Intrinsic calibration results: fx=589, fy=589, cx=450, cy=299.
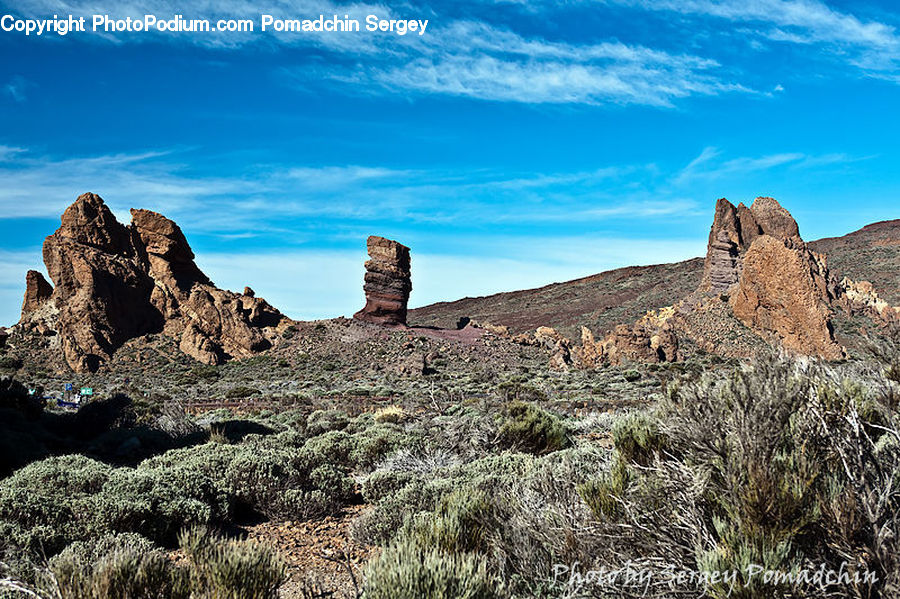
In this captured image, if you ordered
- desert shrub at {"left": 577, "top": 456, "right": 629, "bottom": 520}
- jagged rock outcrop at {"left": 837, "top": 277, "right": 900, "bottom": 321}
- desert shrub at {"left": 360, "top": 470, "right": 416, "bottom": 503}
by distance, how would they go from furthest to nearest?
jagged rock outcrop at {"left": 837, "top": 277, "right": 900, "bottom": 321}, desert shrub at {"left": 360, "top": 470, "right": 416, "bottom": 503}, desert shrub at {"left": 577, "top": 456, "right": 629, "bottom": 520}

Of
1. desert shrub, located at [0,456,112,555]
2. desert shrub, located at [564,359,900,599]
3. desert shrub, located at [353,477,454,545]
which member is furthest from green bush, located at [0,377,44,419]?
desert shrub, located at [564,359,900,599]

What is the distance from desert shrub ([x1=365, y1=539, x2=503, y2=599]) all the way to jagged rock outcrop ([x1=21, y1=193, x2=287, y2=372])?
39.6m

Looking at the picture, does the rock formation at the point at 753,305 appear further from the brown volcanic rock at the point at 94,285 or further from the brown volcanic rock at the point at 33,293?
the brown volcanic rock at the point at 33,293

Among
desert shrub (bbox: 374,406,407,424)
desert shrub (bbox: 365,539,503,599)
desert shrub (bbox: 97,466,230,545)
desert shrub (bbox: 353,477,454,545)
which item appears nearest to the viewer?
desert shrub (bbox: 365,539,503,599)

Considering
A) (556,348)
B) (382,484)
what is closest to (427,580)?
(382,484)

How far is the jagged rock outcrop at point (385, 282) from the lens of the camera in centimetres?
4803

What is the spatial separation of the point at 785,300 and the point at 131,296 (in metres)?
41.4

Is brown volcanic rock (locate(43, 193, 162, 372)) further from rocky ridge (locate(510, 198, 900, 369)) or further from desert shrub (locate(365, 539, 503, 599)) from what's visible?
desert shrub (locate(365, 539, 503, 599))

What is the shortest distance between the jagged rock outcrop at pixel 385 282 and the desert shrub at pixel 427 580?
4544 centimetres

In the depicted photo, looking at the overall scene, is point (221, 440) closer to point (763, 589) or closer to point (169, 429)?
point (169, 429)

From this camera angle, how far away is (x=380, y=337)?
151ft

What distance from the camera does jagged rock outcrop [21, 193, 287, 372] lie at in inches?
1497

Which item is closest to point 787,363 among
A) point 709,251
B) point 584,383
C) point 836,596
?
point 836,596

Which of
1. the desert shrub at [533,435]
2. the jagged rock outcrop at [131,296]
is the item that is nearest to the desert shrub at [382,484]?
the desert shrub at [533,435]
